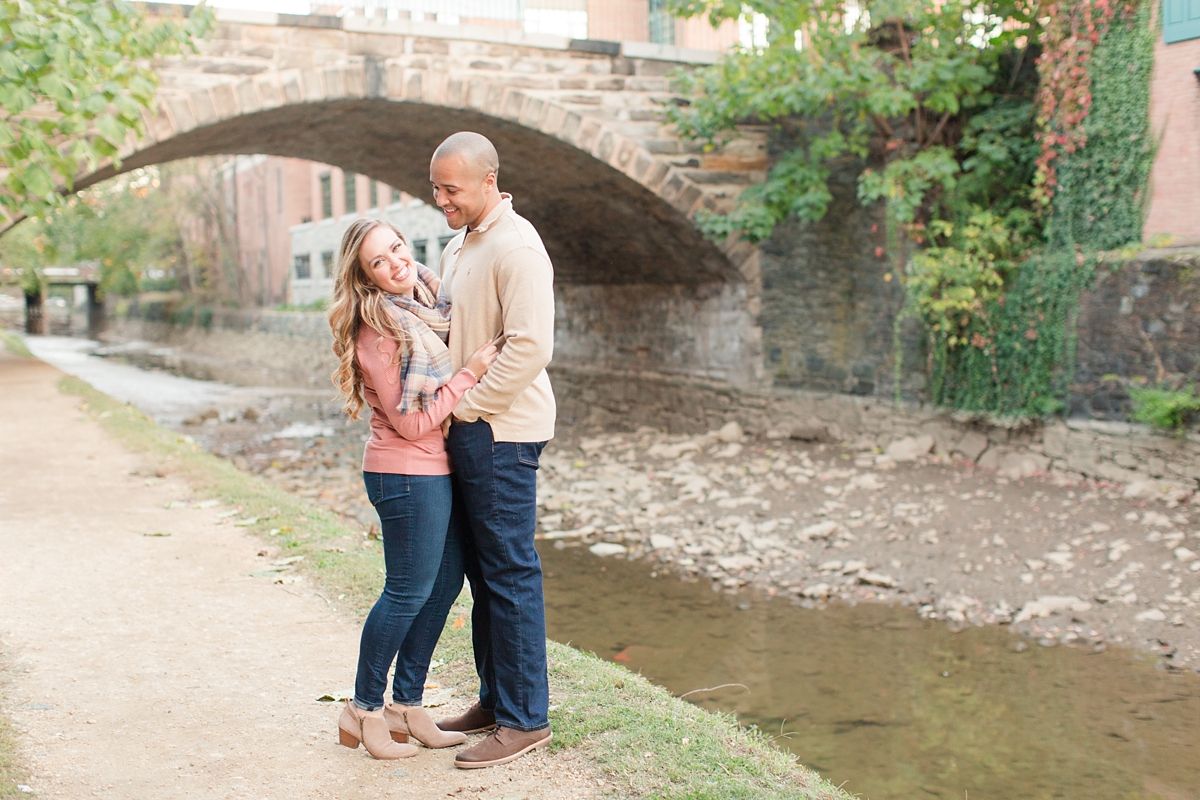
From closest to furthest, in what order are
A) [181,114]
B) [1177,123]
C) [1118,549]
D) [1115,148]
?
[1118,549], [1177,123], [1115,148], [181,114]

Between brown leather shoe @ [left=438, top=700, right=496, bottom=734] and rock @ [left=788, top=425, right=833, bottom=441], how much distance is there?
7783 mm

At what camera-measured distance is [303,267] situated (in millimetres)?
28719

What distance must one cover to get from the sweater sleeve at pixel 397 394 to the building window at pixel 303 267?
26794 mm

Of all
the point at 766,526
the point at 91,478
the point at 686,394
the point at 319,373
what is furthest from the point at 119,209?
the point at 766,526

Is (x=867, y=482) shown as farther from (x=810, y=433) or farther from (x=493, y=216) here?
(x=493, y=216)

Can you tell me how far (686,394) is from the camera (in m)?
12.4

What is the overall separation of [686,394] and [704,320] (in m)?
0.94

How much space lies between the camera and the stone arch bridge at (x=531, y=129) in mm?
9547

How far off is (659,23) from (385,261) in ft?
34.0

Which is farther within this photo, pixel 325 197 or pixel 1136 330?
pixel 325 197

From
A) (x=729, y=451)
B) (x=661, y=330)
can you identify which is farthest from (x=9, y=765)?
(x=661, y=330)

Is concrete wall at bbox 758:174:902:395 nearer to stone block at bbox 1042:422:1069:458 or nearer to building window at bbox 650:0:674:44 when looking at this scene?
stone block at bbox 1042:422:1069:458

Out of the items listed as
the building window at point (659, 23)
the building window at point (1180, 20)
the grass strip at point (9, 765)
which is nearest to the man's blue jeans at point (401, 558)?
the grass strip at point (9, 765)

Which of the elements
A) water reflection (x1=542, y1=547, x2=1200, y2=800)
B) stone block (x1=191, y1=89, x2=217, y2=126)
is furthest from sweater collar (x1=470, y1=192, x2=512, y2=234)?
stone block (x1=191, y1=89, x2=217, y2=126)
